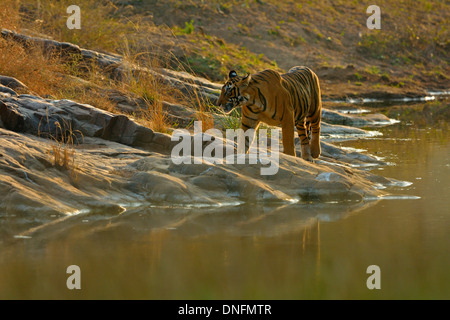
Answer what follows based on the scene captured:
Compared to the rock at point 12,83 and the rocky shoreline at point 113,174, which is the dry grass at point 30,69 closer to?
the rock at point 12,83

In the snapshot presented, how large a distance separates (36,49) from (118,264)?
8107 millimetres

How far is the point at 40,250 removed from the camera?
5848mm

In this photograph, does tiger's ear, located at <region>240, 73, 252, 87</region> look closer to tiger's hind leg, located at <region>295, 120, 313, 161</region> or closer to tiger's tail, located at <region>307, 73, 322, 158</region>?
tiger's hind leg, located at <region>295, 120, 313, 161</region>

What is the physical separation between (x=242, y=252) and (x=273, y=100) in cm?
327

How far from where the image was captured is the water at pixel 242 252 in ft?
15.9

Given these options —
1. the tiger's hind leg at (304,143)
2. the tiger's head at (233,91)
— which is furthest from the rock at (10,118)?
the tiger's hind leg at (304,143)

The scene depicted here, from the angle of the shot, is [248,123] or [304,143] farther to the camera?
[304,143]

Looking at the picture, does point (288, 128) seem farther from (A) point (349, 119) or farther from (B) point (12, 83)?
(A) point (349, 119)

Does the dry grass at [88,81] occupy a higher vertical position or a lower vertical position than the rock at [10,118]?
higher

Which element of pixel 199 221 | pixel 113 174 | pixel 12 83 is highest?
pixel 12 83

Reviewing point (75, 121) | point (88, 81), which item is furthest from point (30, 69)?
point (75, 121)

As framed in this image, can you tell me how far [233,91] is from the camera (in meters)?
8.45
